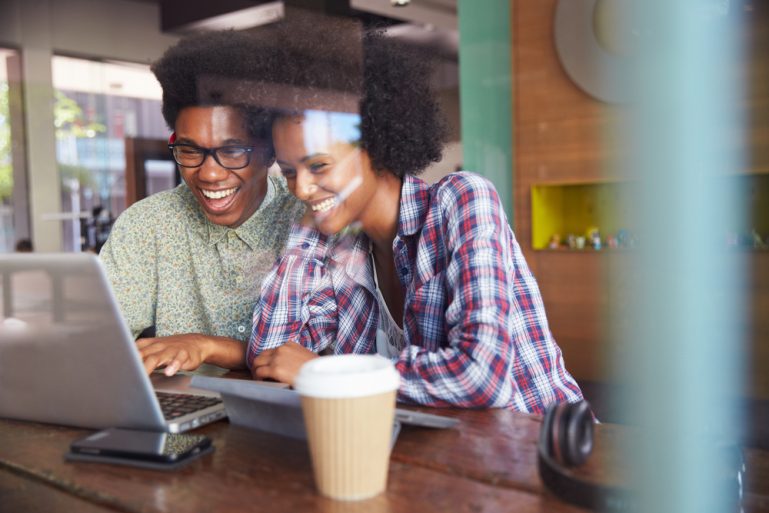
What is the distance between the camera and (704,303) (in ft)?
0.70

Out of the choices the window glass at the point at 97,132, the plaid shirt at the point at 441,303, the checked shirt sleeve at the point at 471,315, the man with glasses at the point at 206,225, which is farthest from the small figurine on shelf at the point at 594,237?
the window glass at the point at 97,132

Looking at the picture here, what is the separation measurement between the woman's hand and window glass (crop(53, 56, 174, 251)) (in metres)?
0.62

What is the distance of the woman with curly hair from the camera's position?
0.94 m

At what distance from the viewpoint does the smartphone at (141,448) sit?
64cm

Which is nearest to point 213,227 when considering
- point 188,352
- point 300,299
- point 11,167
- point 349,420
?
point 300,299

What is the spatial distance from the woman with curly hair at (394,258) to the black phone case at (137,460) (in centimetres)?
25

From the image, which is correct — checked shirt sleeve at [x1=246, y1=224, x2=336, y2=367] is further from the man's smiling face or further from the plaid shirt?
the man's smiling face

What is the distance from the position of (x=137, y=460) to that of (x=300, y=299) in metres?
0.61

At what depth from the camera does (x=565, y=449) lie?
1.80ft

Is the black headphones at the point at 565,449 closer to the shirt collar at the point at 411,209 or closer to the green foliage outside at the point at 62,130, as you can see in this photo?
the shirt collar at the point at 411,209

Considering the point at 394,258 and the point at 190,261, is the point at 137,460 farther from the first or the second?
the point at 190,261

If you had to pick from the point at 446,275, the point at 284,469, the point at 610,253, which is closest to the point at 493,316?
the point at 446,275

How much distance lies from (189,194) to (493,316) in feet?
2.38

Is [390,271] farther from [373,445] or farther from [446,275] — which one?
[373,445]
